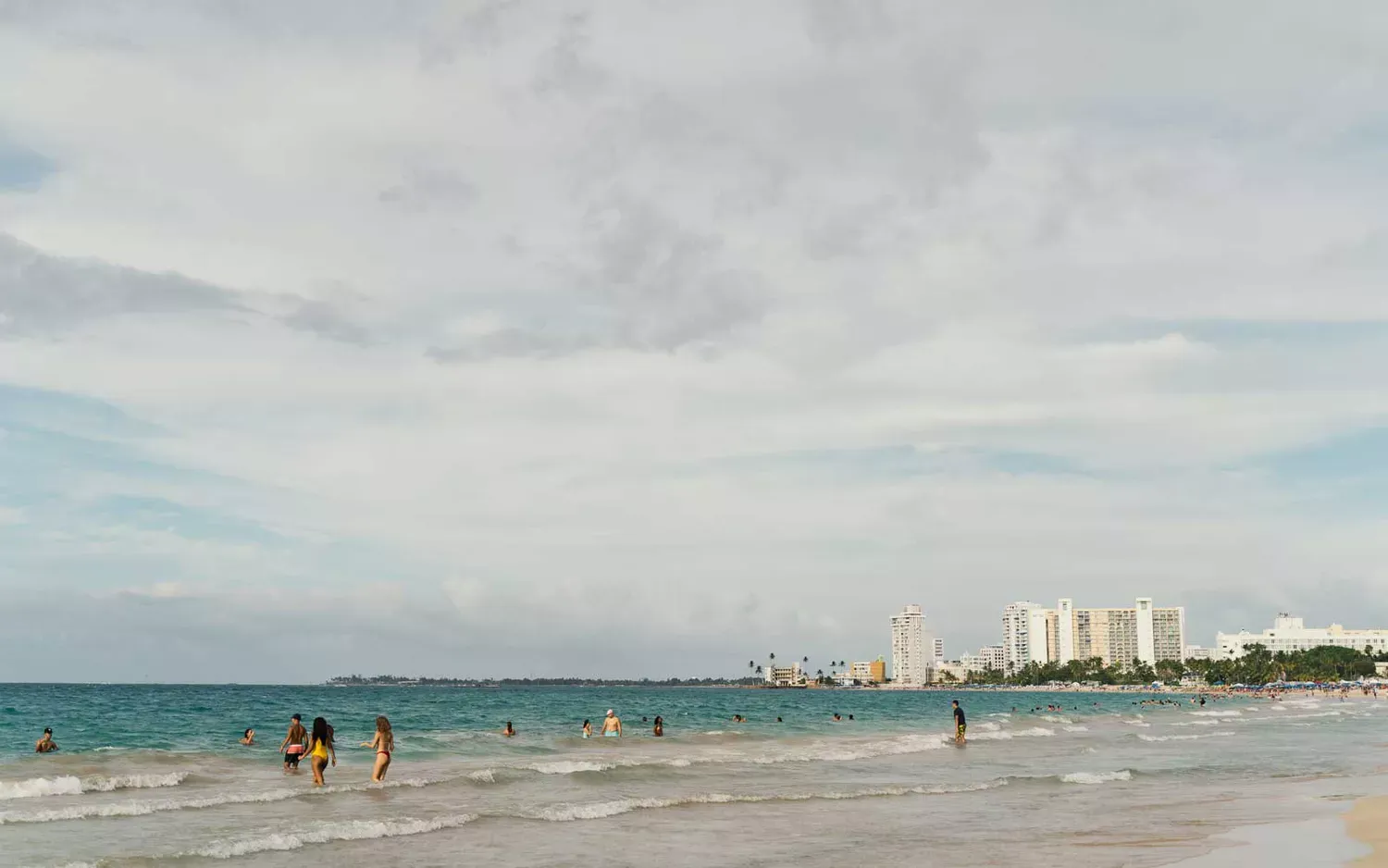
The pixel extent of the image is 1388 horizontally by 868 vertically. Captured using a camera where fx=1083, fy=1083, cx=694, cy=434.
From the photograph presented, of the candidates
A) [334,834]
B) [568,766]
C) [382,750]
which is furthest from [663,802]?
[568,766]

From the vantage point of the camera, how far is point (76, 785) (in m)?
27.2

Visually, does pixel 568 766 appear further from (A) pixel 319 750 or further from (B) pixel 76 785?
(B) pixel 76 785

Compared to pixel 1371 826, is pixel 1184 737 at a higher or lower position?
lower

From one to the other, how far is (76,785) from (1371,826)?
29.0 meters

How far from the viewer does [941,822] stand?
22.1 metres

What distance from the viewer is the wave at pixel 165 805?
71.8 feet

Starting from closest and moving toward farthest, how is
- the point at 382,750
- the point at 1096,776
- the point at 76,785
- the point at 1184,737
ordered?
the point at 76,785 < the point at 382,750 < the point at 1096,776 < the point at 1184,737

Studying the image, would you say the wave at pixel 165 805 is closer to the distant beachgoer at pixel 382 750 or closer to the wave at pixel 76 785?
the distant beachgoer at pixel 382 750

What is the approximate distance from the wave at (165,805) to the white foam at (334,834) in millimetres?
5027

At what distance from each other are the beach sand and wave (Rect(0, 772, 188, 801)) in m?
27.3

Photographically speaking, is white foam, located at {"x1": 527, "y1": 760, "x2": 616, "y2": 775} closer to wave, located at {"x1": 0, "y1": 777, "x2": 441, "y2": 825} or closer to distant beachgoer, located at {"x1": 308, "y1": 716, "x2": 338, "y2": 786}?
wave, located at {"x1": 0, "y1": 777, "x2": 441, "y2": 825}

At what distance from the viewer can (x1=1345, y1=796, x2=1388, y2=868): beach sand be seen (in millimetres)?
16250

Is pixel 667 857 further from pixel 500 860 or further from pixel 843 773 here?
pixel 843 773

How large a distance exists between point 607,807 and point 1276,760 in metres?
28.2
